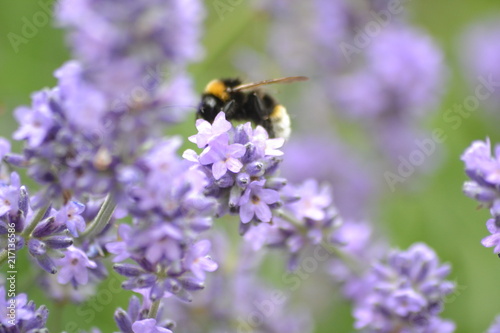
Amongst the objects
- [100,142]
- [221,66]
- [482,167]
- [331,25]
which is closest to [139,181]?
[100,142]

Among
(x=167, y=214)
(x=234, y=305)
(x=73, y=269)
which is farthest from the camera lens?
(x=234, y=305)

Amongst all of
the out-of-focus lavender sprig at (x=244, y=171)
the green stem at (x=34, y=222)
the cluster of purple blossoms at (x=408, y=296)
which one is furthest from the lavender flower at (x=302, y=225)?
the green stem at (x=34, y=222)

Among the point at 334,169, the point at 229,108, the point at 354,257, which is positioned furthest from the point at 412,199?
the point at 229,108

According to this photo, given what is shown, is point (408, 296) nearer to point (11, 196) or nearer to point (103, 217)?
point (103, 217)

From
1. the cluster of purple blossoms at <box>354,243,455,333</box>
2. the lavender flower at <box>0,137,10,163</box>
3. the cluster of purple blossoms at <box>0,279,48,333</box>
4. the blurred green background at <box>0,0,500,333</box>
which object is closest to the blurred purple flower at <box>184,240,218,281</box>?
the cluster of purple blossoms at <box>0,279,48,333</box>

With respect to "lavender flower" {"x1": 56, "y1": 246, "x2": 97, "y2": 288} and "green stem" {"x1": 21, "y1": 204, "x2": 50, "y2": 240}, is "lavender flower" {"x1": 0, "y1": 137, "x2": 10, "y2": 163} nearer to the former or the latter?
Result: "green stem" {"x1": 21, "y1": 204, "x2": 50, "y2": 240}
